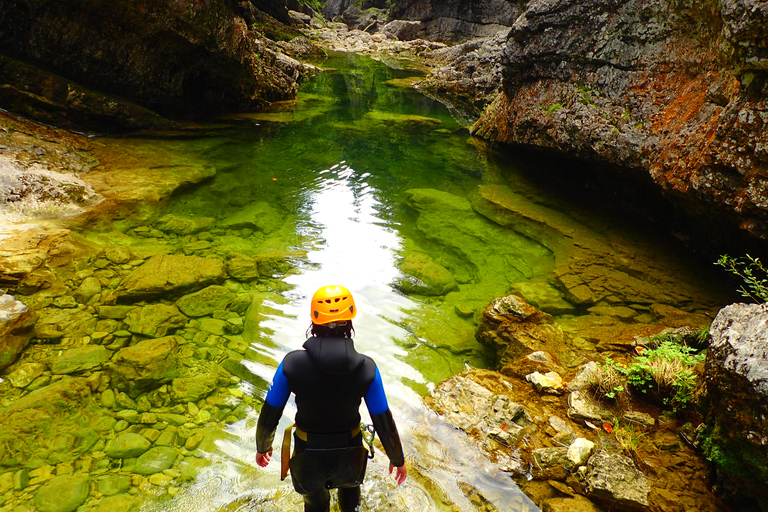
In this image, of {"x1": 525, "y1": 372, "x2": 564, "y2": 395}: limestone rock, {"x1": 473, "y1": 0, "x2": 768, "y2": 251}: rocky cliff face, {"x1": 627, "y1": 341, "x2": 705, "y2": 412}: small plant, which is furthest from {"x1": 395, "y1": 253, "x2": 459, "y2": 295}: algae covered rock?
{"x1": 473, "y1": 0, "x2": 768, "y2": 251}: rocky cliff face

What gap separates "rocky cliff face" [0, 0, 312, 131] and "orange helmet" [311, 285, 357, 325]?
9986 mm

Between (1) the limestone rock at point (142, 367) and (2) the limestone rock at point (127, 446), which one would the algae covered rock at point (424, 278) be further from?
(2) the limestone rock at point (127, 446)

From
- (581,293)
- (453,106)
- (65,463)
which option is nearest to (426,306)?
(581,293)

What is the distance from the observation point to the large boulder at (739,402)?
291 centimetres

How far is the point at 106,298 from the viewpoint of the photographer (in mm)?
5160

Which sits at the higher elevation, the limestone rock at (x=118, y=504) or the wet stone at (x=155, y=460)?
the wet stone at (x=155, y=460)

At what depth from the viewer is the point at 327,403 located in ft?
8.34

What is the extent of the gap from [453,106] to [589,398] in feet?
61.1

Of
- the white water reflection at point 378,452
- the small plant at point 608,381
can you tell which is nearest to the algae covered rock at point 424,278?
the white water reflection at point 378,452

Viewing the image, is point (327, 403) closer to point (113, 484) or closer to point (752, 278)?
point (113, 484)

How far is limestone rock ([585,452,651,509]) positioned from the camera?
3.21 metres

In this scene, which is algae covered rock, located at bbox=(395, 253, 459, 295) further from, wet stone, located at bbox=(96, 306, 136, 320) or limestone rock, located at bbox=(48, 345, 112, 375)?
limestone rock, located at bbox=(48, 345, 112, 375)

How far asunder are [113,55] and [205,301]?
832 cm

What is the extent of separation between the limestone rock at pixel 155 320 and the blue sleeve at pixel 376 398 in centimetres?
328
